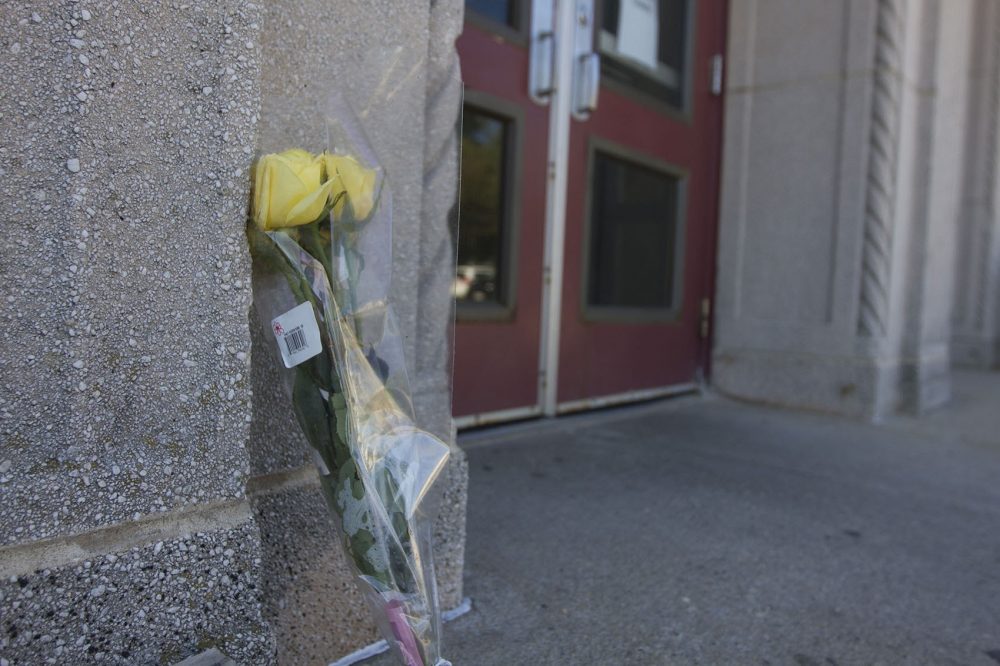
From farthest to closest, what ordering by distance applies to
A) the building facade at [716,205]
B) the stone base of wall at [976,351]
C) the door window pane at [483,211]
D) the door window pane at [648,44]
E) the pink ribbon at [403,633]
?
the stone base of wall at [976,351], the door window pane at [648,44], the building facade at [716,205], the door window pane at [483,211], the pink ribbon at [403,633]

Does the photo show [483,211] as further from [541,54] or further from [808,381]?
[808,381]

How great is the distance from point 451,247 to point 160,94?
712mm

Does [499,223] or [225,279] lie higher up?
[499,223]

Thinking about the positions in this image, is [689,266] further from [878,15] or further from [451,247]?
[451,247]

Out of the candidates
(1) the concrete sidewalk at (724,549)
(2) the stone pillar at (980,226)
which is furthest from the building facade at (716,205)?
(2) the stone pillar at (980,226)

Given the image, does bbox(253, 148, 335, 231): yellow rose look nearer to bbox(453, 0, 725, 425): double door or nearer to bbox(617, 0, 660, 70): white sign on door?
bbox(453, 0, 725, 425): double door

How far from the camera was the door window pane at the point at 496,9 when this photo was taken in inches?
113

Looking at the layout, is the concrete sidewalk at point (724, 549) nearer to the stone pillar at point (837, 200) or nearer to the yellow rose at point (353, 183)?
the stone pillar at point (837, 200)

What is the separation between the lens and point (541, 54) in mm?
3084

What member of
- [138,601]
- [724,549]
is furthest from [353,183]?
[724,549]

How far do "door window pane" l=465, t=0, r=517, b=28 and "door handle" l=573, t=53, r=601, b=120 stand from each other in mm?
402

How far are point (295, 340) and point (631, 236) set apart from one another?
9.78 feet

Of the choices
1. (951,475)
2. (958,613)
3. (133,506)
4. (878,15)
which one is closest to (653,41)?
(878,15)

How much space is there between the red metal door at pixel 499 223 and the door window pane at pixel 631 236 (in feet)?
1.59
